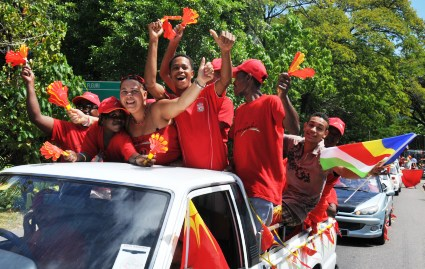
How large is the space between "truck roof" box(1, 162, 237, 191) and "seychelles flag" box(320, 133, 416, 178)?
1405mm

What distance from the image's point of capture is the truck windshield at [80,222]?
2.47m

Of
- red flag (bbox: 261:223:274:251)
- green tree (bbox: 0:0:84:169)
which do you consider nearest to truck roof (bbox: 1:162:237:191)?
red flag (bbox: 261:223:274:251)

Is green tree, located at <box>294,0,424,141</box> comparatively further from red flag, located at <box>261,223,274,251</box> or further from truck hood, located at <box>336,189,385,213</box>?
red flag, located at <box>261,223,274,251</box>

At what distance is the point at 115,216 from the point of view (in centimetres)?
262

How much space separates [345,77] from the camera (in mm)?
26375

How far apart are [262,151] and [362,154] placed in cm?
107

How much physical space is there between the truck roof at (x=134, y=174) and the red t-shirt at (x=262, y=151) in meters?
0.53

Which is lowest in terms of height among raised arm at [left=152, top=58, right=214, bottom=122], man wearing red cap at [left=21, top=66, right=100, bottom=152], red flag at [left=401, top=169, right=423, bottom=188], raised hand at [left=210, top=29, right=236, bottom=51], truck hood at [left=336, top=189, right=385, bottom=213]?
truck hood at [left=336, top=189, right=385, bottom=213]

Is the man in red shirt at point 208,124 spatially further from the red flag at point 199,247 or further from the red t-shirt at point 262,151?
the red flag at point 199,247

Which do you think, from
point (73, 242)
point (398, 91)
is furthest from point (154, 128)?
point (398, 91)

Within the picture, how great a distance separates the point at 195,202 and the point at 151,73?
1488 mm

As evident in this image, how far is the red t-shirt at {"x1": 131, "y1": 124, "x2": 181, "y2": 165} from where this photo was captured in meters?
3.80

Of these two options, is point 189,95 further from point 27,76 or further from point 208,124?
point 27,76

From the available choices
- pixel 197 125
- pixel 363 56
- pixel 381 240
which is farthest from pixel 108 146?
pixel 363 56
